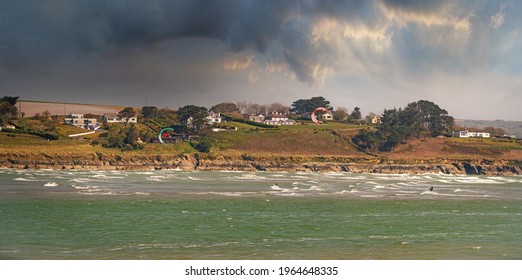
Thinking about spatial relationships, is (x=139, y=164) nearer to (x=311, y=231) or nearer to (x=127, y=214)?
(x=127, y=214)

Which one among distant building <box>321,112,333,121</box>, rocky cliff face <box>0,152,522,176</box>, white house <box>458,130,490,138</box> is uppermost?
distant building <box>321,112,333,121</box>

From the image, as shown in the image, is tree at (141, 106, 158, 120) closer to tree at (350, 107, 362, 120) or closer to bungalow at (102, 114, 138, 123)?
bungalow at (102, 114, 138, 123)

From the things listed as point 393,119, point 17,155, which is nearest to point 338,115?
point 393,119

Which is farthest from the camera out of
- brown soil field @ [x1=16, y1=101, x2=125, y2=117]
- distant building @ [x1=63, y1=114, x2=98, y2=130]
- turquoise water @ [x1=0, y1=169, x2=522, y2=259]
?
brown soil field @ [x1=16, y1=101, x2=125, y2=117]

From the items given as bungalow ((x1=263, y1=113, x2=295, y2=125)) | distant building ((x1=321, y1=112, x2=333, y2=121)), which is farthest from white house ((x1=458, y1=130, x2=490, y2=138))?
bungalow ((x1=263, y1=113, x2=295, y2=125))

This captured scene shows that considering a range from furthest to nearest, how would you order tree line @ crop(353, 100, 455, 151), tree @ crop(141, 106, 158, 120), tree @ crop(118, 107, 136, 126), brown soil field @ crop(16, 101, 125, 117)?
brown soil field @ crop(16, 101, 125, 117)
tree @ crop(141, 106, 158, 120)
tree @ crop(118, 107, 136, 126)
tree line @ crop(353, 100, 455, 151)

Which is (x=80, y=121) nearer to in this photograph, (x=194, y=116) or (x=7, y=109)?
(x=7, y=109)

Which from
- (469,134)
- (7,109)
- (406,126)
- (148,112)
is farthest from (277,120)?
(7,109)
